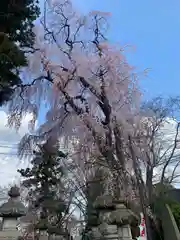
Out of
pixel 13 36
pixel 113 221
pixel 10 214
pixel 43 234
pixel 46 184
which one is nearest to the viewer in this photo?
pixel 10 214

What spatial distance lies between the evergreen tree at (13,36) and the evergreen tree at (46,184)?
2.01 metres

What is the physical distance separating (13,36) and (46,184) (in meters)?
3.66

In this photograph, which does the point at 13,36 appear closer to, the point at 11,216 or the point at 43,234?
the point at 11,216

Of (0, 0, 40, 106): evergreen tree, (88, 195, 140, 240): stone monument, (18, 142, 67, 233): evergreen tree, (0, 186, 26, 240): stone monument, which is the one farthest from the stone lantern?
(0, 0, 40, 106): evergreen tree

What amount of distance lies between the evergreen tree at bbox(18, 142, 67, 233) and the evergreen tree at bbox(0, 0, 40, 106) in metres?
2.01

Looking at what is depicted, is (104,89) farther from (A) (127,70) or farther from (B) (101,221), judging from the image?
(B) (101,221)

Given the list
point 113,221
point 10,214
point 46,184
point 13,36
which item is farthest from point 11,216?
point 13,36

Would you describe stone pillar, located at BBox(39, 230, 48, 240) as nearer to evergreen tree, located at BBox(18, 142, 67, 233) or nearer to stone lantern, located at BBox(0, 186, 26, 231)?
evergreen tree, located at BBox(18, 142, 67, 233)

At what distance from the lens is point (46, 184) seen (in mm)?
6949

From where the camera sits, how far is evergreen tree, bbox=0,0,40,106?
189 inches

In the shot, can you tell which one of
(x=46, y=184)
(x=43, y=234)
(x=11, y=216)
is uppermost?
(x=46, y=184)

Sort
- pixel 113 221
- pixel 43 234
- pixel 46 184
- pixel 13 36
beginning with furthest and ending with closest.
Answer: pixel 46 184 → pixel 43 234 → pixel 13 36 → pixel 113 221

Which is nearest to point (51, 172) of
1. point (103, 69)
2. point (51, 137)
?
point (51, 137)

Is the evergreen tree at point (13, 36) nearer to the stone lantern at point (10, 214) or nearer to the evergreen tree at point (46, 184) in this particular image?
the evergreen tree at point (46, 184)
